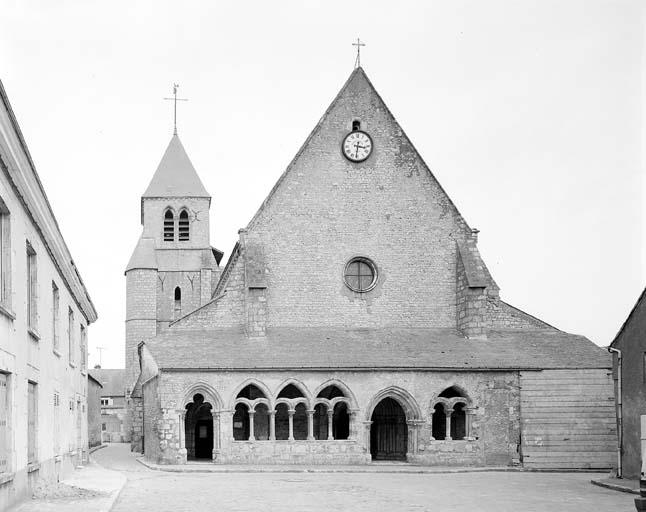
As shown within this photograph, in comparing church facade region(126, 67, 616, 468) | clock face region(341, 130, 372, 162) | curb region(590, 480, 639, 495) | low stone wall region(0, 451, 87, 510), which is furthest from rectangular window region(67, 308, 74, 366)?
curb region(590, 480, 639, 495)

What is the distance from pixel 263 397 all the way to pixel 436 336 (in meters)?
7.17

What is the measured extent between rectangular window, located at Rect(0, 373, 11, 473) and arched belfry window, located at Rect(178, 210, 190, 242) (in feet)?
166

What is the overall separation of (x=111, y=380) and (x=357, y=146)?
2522 inches

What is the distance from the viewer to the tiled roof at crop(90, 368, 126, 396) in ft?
308

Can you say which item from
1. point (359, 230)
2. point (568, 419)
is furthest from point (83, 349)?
point (568, 419)

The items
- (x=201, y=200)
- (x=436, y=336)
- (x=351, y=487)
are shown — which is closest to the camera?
(x=351, y=487)

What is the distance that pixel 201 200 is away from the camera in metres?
66.1

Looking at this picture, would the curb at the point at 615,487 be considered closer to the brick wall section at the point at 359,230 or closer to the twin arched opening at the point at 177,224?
the brick wall section at the point at 359,230

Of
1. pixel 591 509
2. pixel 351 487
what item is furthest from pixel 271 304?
pixel 591 509

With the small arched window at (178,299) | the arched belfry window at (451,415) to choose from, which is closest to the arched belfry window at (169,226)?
the small arched window at (178,299)

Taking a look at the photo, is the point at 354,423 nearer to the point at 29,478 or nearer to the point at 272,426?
the point at 272,426

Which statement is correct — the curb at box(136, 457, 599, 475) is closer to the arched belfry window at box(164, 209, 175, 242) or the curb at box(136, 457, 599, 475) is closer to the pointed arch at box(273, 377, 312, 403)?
the pointed arch at box(273, 377, 312, 403)

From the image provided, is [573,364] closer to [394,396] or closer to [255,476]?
[394,396]

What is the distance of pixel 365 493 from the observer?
70.8ft
